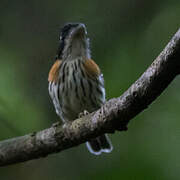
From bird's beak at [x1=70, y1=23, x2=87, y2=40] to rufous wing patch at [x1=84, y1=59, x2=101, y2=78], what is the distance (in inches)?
13.2

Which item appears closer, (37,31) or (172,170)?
(172,170)

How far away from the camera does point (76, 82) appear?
461 cm

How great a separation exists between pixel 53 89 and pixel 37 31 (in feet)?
4.94

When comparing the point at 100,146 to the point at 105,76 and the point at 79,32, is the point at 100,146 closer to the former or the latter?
the point at 105,76

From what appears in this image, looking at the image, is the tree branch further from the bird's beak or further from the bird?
the bird's beak

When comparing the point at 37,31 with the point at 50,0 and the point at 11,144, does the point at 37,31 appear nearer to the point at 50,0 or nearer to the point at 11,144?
the point at 50,0

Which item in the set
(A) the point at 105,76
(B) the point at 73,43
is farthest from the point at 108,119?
(B) the point at 73,43

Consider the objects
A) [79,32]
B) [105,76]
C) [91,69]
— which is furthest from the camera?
[79,32]

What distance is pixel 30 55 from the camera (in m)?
5.62

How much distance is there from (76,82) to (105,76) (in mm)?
276

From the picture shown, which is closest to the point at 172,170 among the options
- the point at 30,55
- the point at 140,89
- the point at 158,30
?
the point at 140,89

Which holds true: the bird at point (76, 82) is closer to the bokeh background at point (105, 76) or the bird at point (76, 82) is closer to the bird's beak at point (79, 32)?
the bird's beak at point (79, 32)

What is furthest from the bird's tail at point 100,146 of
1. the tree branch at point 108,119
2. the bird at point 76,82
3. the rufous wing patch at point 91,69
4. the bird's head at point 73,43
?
the tree branch at point 108,119

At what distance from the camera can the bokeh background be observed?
12.6 feet
